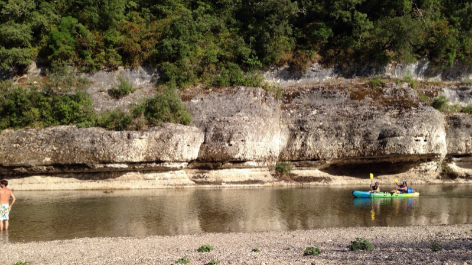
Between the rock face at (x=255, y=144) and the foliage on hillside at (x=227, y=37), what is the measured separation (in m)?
4.92

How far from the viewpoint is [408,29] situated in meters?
36.3

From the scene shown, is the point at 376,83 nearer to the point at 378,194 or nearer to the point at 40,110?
the point at 378,194

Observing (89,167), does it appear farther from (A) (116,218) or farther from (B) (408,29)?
(B) (408,29)

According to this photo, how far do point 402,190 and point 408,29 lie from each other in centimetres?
1945

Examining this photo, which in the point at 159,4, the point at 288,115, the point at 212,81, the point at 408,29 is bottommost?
the point at 288,115

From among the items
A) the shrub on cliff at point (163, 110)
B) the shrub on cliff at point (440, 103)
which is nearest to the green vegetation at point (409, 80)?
the shrub on cliff at point (440, 103)

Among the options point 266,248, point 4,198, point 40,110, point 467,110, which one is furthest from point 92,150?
point 467,110

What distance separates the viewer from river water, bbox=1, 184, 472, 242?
16031 mm

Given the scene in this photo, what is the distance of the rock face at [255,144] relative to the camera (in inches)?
1141

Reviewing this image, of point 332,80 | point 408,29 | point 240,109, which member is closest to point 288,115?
point 240,109

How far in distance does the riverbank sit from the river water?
6.26ft

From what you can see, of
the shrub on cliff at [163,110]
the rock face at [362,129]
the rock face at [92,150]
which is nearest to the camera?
the rock face at [92,150]

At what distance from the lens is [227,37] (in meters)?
41.4

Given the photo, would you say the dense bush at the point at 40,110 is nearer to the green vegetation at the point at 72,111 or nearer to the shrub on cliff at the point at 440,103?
the green vegetation at the point at 72,111
